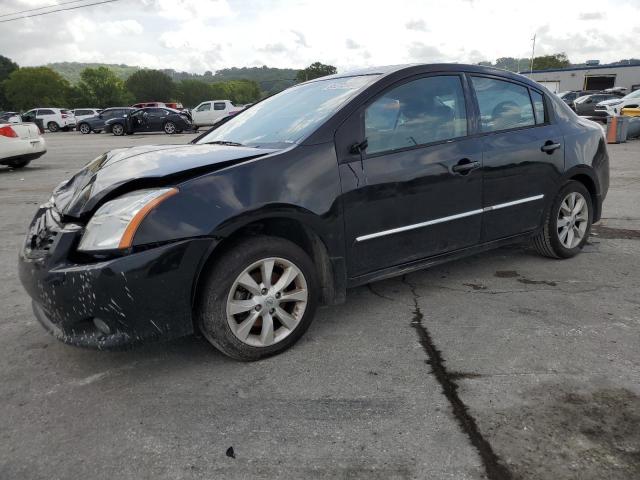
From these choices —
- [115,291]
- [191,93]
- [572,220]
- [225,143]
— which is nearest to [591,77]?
[572,220]

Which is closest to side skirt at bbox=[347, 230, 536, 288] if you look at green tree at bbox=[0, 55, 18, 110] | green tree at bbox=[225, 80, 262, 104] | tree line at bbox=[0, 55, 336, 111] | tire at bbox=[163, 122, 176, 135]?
tire at bbox=[163, 122, 176, 135]

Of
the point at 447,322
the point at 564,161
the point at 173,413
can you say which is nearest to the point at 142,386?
the point at 173,413

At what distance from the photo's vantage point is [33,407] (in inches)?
100

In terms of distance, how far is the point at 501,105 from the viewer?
3.98m

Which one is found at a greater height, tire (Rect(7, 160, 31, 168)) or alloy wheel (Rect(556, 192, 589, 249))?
alloy wheel (Rect(556, 192, 589, 249))

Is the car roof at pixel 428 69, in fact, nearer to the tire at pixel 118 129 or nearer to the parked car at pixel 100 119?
the tire at pixel 118 129

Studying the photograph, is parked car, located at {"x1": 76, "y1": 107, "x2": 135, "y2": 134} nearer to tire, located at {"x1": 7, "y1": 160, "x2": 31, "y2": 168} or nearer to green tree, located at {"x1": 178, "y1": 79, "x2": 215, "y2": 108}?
tire, located at {"x1": 7, "y1": 160, "x2": 31, "y2": 168}

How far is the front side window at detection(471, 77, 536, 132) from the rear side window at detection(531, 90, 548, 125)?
5 cm

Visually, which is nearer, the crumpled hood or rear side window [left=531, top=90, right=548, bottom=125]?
the crumpled hood

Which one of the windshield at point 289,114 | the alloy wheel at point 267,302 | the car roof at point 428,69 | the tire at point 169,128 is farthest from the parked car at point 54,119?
the alloy wheel at point 267,302

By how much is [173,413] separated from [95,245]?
2.86 feet

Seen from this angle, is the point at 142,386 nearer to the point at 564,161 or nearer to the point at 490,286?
the point at 490,286

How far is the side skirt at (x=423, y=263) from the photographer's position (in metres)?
3.32

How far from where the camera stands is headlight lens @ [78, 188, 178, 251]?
8.21 feet
